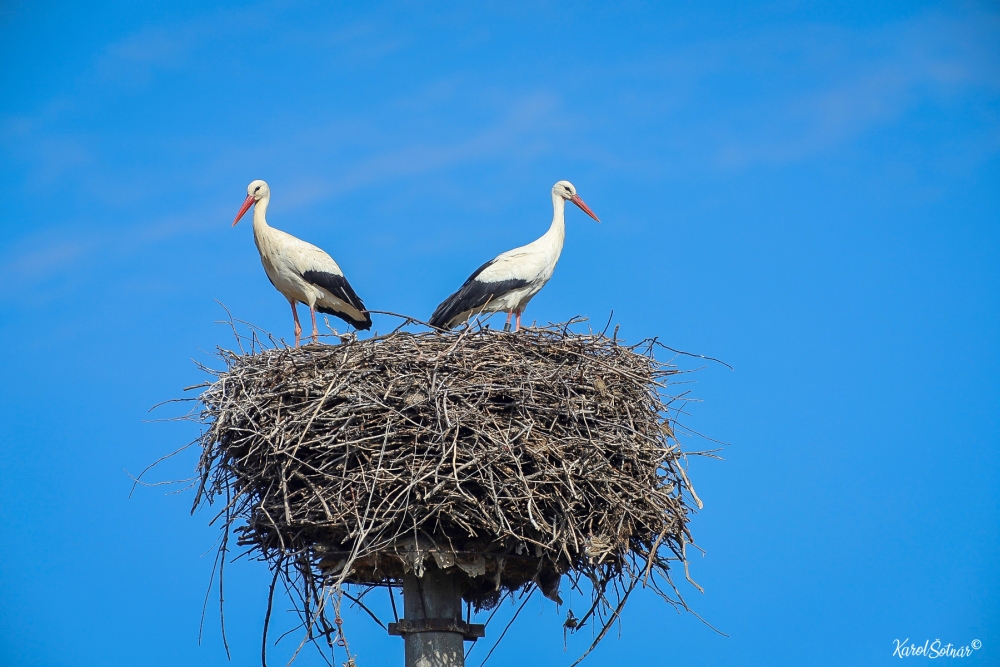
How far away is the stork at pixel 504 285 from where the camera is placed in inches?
464

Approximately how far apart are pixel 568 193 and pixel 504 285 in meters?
1.94

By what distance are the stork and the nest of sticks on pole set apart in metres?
2.77

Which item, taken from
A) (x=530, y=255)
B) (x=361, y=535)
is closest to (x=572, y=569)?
(x=361, y=535)

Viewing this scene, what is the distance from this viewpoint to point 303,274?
1205 centimetres

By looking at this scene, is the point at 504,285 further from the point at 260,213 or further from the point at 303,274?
the point at 260,213

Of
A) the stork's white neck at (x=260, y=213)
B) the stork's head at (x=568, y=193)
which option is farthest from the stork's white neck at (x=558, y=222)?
the stork's white neck at (x=260, y=213)

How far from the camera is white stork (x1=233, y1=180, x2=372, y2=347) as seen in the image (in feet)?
39.6

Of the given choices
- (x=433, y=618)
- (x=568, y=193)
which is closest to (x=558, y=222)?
(x=568, y=193)

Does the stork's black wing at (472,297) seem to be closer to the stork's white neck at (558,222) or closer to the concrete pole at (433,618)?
the stork's white neck at (558,222)

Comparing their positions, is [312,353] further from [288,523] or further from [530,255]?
[530,255]

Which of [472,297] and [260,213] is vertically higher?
[260,213]

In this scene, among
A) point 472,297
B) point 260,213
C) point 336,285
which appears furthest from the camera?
point 260,213

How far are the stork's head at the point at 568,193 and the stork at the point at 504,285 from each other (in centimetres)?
105

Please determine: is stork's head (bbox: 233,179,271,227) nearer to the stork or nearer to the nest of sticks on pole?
the stork
